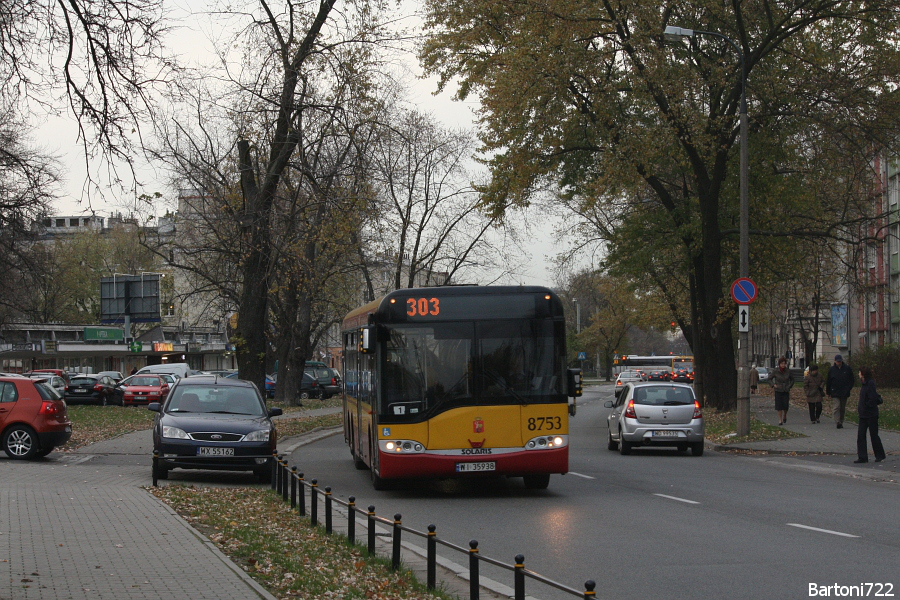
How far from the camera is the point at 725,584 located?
8.08 metres

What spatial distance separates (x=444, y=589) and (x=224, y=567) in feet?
5.97

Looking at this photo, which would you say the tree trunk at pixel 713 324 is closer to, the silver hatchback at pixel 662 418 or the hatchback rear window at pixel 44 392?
the silver hatchback at pixel 662 418

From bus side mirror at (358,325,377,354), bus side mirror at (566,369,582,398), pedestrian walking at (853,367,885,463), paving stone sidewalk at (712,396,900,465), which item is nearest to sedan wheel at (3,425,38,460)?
bus side mirror at (358,325,377,354)

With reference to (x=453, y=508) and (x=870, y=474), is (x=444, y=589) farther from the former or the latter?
(x=870, y=474)

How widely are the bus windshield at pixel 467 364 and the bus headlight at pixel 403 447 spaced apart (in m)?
0.40

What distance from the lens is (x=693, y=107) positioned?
28.5m

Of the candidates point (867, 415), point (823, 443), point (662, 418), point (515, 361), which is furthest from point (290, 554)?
point (823, 443)

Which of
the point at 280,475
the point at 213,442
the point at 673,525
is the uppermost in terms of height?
the point at 213,442

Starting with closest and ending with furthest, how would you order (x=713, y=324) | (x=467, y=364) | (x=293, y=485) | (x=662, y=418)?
(x=293, y=485) → (x=467, y=364) → (x=662, y=418) → (x=713, y=324)

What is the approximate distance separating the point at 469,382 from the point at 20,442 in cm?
1030

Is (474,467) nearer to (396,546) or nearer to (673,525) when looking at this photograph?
(673,525)

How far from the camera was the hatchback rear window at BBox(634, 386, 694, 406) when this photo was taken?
22547 millimetres

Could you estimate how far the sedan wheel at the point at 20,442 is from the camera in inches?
787

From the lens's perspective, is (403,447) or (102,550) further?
(403,447)
